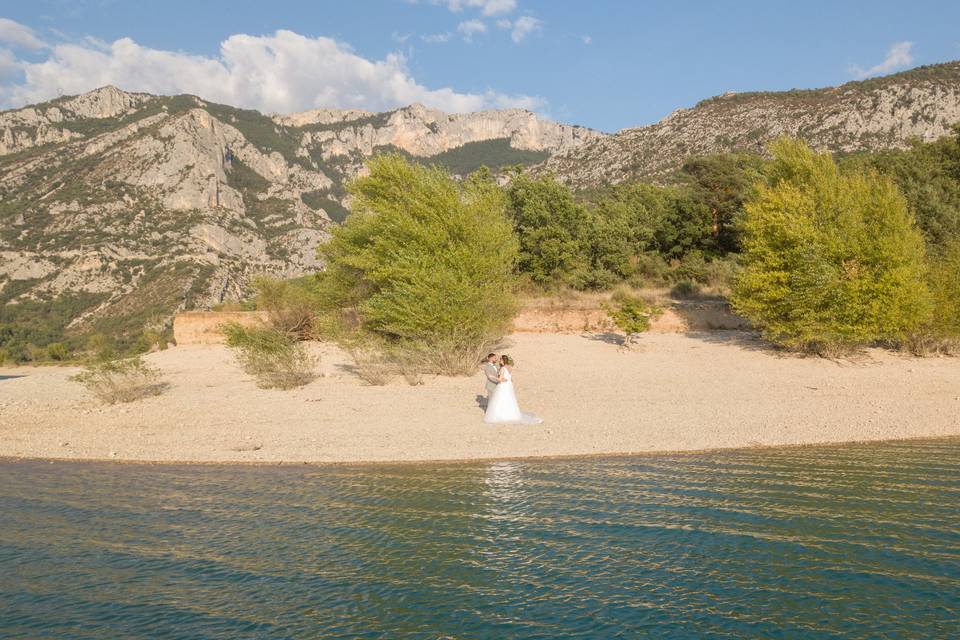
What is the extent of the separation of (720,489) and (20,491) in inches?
447

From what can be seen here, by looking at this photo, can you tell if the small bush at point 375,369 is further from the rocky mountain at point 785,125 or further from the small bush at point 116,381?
the rocky mountain at point 785,125

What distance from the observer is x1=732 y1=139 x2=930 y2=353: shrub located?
18922mm

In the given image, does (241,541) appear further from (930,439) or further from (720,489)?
(930,439)

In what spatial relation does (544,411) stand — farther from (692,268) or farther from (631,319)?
(692,268)

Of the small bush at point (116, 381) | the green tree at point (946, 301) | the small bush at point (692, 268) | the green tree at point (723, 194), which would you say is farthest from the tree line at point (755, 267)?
the green tree at point (723, 194)

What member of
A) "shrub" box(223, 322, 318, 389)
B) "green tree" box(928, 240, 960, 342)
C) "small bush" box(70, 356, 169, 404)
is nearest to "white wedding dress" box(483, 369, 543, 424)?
"shrub" box(223, 322, 318, 389)

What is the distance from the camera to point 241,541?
8.02 m

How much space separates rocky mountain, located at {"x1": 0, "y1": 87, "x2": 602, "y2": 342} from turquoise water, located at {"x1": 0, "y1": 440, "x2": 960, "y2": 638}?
176 feet

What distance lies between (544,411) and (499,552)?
871 centimetres

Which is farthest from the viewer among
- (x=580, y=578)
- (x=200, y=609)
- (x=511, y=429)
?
(x=511, y=429)

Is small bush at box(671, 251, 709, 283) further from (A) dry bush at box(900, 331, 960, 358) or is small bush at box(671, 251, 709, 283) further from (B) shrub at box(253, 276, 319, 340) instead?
(B) shrub at box(253, 276, 319, 340)

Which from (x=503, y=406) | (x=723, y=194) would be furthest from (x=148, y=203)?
(x=503, y=406)

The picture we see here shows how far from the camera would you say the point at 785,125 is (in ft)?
218

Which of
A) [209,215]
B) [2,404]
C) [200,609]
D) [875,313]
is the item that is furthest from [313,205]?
[200,609]
